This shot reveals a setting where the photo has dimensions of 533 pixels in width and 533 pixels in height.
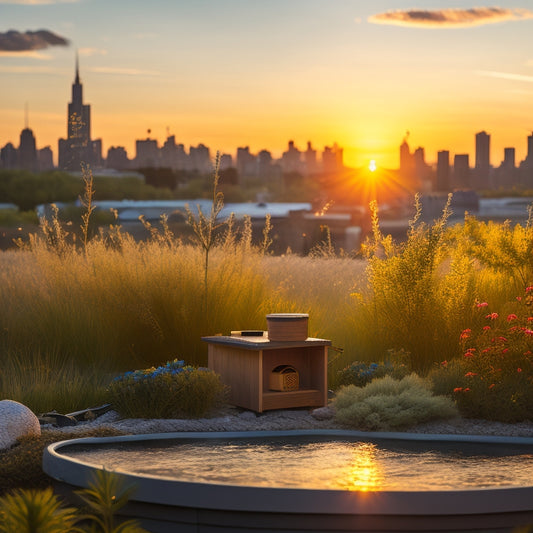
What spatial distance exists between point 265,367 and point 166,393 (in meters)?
0.93

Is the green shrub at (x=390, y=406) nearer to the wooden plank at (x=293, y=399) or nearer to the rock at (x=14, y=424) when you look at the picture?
the wooden plank at (x=293, y=399)

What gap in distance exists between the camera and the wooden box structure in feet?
23.0

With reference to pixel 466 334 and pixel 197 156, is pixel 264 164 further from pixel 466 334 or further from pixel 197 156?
pixel 466 334

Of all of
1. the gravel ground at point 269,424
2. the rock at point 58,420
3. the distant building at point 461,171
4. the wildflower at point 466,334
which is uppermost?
the distant building at point 461,171

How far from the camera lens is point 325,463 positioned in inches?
206

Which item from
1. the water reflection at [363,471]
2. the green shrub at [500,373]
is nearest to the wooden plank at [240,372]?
the water reflection at [363,471]

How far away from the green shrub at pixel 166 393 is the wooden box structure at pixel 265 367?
12.1 inches

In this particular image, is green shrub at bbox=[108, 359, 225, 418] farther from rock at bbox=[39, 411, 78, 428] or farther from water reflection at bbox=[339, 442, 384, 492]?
water reflection at bbox=[339, 442, 384, 492]

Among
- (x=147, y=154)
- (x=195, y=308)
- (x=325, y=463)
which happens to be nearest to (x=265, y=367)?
(x=195, y=308)

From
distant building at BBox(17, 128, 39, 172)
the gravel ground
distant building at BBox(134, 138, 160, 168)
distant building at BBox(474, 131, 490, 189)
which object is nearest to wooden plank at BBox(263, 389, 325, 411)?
the gravel ground

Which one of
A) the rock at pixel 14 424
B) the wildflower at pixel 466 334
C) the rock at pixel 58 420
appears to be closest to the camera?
the rock at pixel 14 424

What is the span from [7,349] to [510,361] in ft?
15.8

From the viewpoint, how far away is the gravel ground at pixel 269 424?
640 cm

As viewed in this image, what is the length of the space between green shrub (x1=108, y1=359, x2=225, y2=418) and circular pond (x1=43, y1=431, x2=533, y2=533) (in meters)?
0.81
